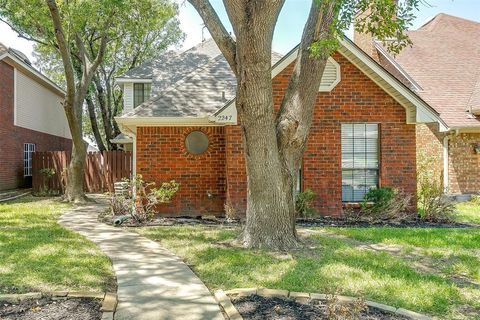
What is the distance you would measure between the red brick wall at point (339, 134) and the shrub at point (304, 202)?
1.35 ft

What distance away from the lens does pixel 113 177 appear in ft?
67.0

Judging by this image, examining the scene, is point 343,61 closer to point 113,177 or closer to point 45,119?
point 113,177

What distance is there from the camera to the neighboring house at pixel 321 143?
11023 mm

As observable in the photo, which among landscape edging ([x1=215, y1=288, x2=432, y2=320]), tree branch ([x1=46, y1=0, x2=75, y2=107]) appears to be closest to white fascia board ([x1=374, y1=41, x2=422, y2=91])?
tree branch ([x1=46, y1=0, x2=75, y2=107])

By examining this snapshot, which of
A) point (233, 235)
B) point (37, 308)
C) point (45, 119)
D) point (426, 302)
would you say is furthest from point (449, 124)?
point (45, 119)

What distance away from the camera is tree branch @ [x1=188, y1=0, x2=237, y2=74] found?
716cm

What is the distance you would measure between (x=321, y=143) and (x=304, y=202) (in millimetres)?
1674

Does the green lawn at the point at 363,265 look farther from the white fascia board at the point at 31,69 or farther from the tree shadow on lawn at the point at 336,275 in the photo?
the white fascia board at the point at 31,69

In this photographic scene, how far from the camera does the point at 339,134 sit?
11.3m

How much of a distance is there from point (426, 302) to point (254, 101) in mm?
3779

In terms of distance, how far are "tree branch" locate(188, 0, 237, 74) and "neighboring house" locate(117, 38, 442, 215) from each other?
3786 millimetres

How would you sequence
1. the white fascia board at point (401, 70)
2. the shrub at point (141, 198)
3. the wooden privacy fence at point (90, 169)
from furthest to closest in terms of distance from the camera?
the wooden privacy fence at point (90, 169) → the white fascia board at point (401, 70) → the shrub at point (141, 198)

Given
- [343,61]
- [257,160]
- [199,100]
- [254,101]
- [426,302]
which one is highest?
[343,61]

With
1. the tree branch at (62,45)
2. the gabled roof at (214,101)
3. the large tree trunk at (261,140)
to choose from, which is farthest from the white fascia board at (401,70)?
the tree branch at (62,45)
